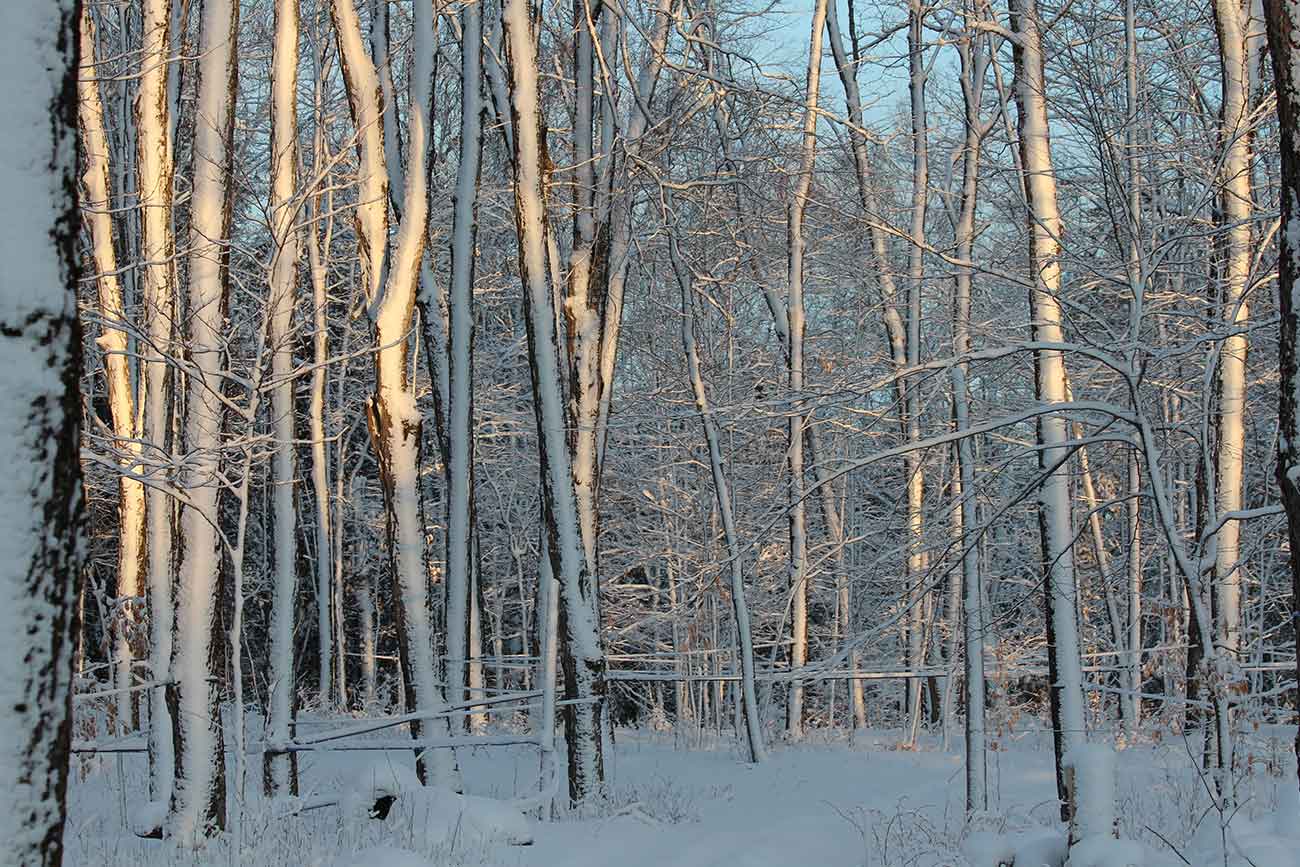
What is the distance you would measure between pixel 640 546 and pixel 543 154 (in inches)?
556

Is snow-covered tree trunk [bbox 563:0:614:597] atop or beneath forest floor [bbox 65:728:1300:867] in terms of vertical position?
atop

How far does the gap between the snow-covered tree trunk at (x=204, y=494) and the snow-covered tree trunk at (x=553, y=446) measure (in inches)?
115

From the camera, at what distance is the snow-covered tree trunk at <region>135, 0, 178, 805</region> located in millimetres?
8211

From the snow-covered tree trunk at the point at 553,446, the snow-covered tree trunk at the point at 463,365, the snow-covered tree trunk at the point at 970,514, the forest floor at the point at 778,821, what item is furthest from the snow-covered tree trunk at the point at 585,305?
the snow-covered tree trunk at the point at 970,514

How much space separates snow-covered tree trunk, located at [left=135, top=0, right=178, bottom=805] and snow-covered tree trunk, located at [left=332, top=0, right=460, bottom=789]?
148cm

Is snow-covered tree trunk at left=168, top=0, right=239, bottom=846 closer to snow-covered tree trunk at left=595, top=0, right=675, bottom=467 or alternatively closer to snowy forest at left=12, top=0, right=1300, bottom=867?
snowy forest at left=12, top=0, right=1300, bottom=867

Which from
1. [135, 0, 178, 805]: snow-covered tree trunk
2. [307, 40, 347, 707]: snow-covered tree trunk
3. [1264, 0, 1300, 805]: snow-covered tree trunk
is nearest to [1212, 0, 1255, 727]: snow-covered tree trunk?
[1264, 0, 1300, 805]: snow-covered tree trunk

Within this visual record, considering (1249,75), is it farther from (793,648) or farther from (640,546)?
(640,546)

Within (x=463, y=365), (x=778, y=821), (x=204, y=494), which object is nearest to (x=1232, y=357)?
(x=778, y=821)

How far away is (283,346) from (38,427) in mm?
8286

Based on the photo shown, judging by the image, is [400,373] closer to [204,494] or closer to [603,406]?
[204,494]

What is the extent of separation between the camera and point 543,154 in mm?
10672

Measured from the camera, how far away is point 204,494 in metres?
7.61

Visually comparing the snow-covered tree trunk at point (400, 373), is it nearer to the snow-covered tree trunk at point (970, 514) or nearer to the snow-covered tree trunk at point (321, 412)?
the snow-covered tree trunk at point (321, 412)
